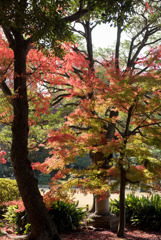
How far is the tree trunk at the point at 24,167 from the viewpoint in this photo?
4.98 metres

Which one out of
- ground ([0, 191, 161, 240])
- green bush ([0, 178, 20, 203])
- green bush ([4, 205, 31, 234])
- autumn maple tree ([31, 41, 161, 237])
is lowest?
ground ([0, 191, 161, 240])

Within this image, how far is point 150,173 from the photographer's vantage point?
5.69m

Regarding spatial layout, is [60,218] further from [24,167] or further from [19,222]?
[24,167]

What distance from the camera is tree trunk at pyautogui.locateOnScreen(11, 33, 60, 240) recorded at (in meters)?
4.98

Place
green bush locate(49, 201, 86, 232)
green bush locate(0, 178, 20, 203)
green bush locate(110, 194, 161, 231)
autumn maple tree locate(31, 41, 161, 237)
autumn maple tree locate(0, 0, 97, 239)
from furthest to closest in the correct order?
1. green bush locate(0, 178, 20, 203)
2. green bush locate(110, 194, 161, 231)
3. green bush locate(49, 201, 86, 232)
4. autumn maple tree locate(31, 41, 161, 237)
5. autumn maple tree locate(0, 0, 97, 239)

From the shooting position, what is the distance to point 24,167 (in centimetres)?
506

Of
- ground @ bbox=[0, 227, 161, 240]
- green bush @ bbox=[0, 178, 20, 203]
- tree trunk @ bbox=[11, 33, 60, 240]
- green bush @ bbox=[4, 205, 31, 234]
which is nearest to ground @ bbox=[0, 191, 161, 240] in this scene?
ground @ bbox=[0, 227, 161, 240]

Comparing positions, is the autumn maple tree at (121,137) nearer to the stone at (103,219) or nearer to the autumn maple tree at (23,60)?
the autumn maple tree at (23,60)

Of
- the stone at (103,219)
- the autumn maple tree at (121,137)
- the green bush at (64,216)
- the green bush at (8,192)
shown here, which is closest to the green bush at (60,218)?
the green bush at (64,216)

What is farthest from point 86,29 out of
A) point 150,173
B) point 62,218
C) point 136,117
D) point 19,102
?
point 62,218

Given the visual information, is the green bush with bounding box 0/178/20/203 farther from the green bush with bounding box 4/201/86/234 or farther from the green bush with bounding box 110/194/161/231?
the green bush with bounding box 110/194/161/231

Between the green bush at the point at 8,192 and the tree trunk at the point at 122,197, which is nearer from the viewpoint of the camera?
the tree trunk at the point at 122,197

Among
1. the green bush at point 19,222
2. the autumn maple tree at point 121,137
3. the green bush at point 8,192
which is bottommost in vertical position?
the green bush at point 19,222

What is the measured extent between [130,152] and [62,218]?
2994mm
